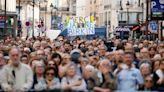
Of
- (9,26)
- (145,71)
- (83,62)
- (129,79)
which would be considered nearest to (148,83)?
(129,79)

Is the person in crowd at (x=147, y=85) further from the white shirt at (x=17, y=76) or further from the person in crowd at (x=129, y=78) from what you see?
the white shirt at (x=17, y=76)

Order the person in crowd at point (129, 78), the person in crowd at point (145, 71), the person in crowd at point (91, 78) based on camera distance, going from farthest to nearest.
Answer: the person in crowd at point (145, 71) → the person in crowd at point (129, 78) → the person in crowd at point (91, 78)

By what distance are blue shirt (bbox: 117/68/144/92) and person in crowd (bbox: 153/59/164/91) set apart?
32 centimetres

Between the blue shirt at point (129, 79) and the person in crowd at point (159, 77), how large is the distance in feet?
1.06

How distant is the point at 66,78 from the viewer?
1325 centimetres

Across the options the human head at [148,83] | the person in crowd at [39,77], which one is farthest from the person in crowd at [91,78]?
the human head at [148,83]

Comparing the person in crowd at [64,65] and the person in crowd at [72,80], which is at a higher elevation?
the person in crowd at [64,65]

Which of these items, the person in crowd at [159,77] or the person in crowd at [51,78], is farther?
the person in crowd at [159,77]

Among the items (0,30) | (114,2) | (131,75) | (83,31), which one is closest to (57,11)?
(114,2)

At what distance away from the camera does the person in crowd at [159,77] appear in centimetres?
1355

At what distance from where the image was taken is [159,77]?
562 inches

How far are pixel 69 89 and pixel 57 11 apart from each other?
142m

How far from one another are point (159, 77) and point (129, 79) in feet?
2.91

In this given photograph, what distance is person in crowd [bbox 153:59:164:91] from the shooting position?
44.4ft
